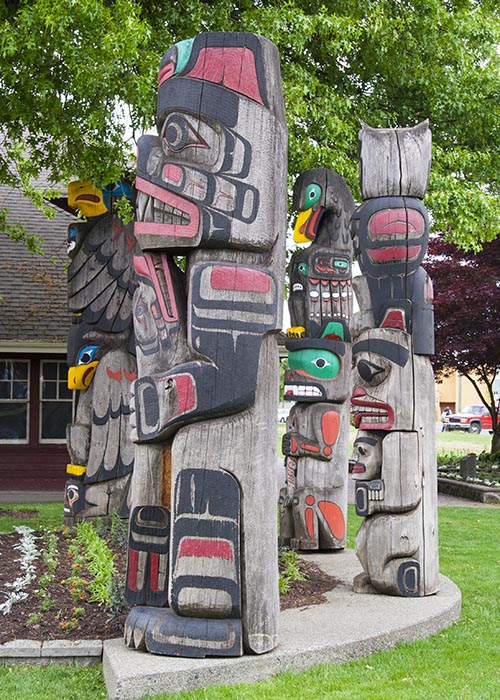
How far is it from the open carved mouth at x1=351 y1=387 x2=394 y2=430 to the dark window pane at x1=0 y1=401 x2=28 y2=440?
12.4 m

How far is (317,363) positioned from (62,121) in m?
4.66

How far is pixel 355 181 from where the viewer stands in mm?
12500

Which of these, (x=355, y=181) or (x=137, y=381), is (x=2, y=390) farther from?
(x=137, y=381)

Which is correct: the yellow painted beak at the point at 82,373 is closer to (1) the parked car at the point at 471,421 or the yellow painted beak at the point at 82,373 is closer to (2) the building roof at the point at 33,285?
(2) the building roof at the point at 33,285

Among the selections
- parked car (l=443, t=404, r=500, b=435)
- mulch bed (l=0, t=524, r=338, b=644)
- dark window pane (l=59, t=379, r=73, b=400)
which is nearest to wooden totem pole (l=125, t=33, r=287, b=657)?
mulch bed (l=0, t=524, r=338, b=644)

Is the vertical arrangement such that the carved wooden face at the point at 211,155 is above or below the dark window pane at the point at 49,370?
above

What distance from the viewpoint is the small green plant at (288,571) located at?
7.02 metres

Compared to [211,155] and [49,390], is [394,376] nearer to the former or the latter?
[211,155]

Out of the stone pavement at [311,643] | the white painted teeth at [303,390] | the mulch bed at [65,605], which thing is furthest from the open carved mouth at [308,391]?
the stone pavement at [311,643]

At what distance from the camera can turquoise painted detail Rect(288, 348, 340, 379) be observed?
9.51m

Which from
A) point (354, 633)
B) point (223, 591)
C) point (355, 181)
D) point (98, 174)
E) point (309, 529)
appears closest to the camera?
point (223, 591)

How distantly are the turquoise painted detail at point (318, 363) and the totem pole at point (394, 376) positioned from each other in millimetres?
2220

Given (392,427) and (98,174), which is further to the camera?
(98,174)

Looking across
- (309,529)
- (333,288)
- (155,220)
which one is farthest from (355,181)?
(155,220)
